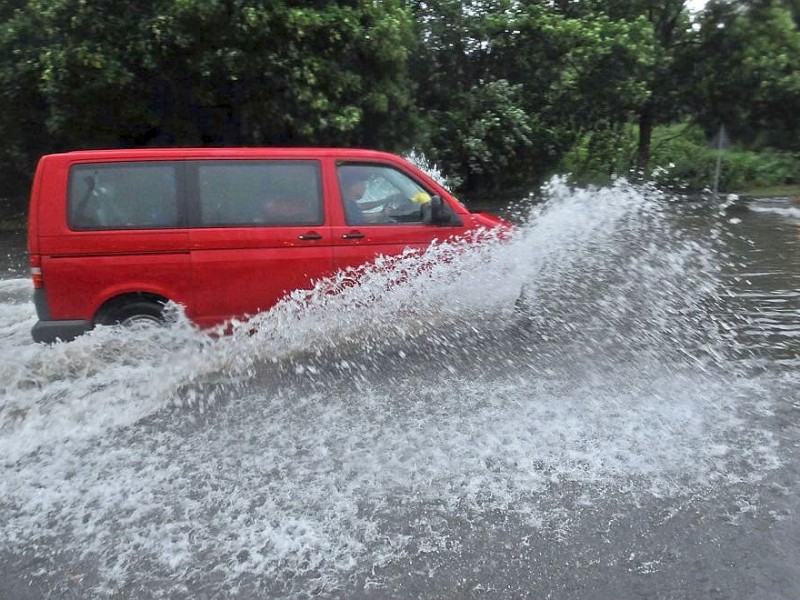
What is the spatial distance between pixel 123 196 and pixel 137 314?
98 cm

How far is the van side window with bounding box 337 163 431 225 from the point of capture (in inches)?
259

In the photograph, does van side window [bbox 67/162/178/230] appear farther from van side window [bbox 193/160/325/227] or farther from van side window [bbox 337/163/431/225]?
van side window [bbox 337/163/431/225]

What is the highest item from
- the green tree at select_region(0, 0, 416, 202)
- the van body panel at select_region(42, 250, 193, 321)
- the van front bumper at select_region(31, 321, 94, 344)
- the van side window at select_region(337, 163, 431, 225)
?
the green tree at select_region(0, 0, 416, 202)

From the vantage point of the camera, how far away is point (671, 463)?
4387 millimetres

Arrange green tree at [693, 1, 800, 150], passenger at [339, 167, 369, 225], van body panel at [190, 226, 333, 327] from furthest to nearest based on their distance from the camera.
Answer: green tree at [693, 1, 800, 150] < passenger at [339, 167, 369, 225] < van body panel at [190, 226, 333, 327]

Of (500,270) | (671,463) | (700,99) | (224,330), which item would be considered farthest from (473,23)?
(671,463)

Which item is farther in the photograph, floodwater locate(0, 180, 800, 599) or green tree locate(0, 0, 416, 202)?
green tree locate(0, 0, 416, 202)

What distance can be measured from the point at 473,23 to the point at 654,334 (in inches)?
409

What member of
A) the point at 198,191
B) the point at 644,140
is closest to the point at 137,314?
the point at 198,191

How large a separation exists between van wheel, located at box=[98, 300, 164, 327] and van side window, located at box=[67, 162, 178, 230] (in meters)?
0.65

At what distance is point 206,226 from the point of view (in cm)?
627

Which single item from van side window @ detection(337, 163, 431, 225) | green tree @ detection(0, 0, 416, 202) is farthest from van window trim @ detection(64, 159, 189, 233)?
green tree @ detection(0, 0, 416, 202)

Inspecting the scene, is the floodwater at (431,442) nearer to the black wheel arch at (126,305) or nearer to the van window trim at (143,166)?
the black wheel arch at (126,305)

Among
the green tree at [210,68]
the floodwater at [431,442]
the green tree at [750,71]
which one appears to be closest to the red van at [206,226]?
the floodwater at [431,442]
